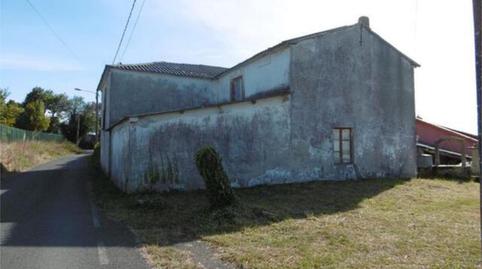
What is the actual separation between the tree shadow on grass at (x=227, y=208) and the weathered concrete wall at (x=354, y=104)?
44.6 inches

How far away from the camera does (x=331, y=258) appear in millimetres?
6570

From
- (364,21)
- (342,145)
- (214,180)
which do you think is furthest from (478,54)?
(364,21)

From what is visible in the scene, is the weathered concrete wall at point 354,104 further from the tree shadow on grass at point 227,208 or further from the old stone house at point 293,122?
the tree shadow on grass at point 227,208

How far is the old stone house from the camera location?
14688mm

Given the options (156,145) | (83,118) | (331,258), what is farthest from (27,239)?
(83,118)

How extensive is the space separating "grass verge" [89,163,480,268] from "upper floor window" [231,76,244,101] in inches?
247

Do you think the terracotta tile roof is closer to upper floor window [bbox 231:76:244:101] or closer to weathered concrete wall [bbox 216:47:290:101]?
upper floor window [bbox 231:76:244:101]

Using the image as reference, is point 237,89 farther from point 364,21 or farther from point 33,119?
point 33,119

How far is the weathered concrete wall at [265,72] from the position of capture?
641 inches

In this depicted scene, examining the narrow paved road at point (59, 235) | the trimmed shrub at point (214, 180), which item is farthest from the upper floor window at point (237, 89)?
the trimmed shrub at point (214, 180)

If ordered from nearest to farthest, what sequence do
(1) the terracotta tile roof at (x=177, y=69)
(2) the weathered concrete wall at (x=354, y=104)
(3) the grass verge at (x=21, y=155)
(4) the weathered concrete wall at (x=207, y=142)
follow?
(4) the weathered concrete wall at (x=207, y=142)
(2) the weathered concrete wall at (x=354, y=104)
(1) the terracotta tile roof at (x=177, y=69)
(3) the grass verge at (x=21, y=155)

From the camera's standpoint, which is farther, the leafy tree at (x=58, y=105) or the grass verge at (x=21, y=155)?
the leafy tree at (x=58, y=105)

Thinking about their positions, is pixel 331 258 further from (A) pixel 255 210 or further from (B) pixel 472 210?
(B) pixel 472 210

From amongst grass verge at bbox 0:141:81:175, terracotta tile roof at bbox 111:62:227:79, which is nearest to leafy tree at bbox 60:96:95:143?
grass verge at bbox 0:141:81:175
